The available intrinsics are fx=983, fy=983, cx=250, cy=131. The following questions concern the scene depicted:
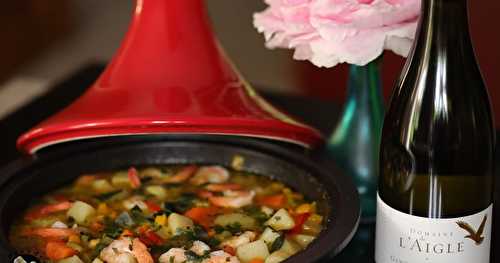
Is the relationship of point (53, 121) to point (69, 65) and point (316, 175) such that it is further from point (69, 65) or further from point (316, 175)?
point (69, 65)

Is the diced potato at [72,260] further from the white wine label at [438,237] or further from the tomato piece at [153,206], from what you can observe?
the white wine label at [438,237]

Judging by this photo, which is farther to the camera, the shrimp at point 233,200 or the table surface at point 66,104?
the table surface at point 66,104

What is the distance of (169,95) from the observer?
3.92 feet

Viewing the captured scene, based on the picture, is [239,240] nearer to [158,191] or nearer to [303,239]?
[303,239]

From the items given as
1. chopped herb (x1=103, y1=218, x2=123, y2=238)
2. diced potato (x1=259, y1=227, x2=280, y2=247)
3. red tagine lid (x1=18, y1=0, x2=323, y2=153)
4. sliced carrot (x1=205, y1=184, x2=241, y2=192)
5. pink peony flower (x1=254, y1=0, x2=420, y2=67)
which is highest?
pink peony flower (x1=254, y1=0, x2=420, y2=67)

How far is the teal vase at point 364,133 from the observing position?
1.21 m

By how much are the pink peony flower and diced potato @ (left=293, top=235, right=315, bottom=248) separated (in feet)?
0.63

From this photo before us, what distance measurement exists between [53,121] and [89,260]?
0.20 m

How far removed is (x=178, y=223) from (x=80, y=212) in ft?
0.42

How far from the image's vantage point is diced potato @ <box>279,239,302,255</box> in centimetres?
107

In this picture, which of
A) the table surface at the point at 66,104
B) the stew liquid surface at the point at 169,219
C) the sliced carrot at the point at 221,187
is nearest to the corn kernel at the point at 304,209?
the stew liquid surface at the point at 169,219

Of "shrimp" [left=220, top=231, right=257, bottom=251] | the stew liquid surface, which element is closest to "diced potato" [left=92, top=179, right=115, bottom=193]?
the stew liquid surface

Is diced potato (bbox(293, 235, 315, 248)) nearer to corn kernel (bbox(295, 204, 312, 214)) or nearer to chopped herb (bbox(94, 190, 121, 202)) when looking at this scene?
corn kernel (bbox(295, 204, 312, 214))

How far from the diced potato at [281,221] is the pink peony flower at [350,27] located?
0.18 meters
